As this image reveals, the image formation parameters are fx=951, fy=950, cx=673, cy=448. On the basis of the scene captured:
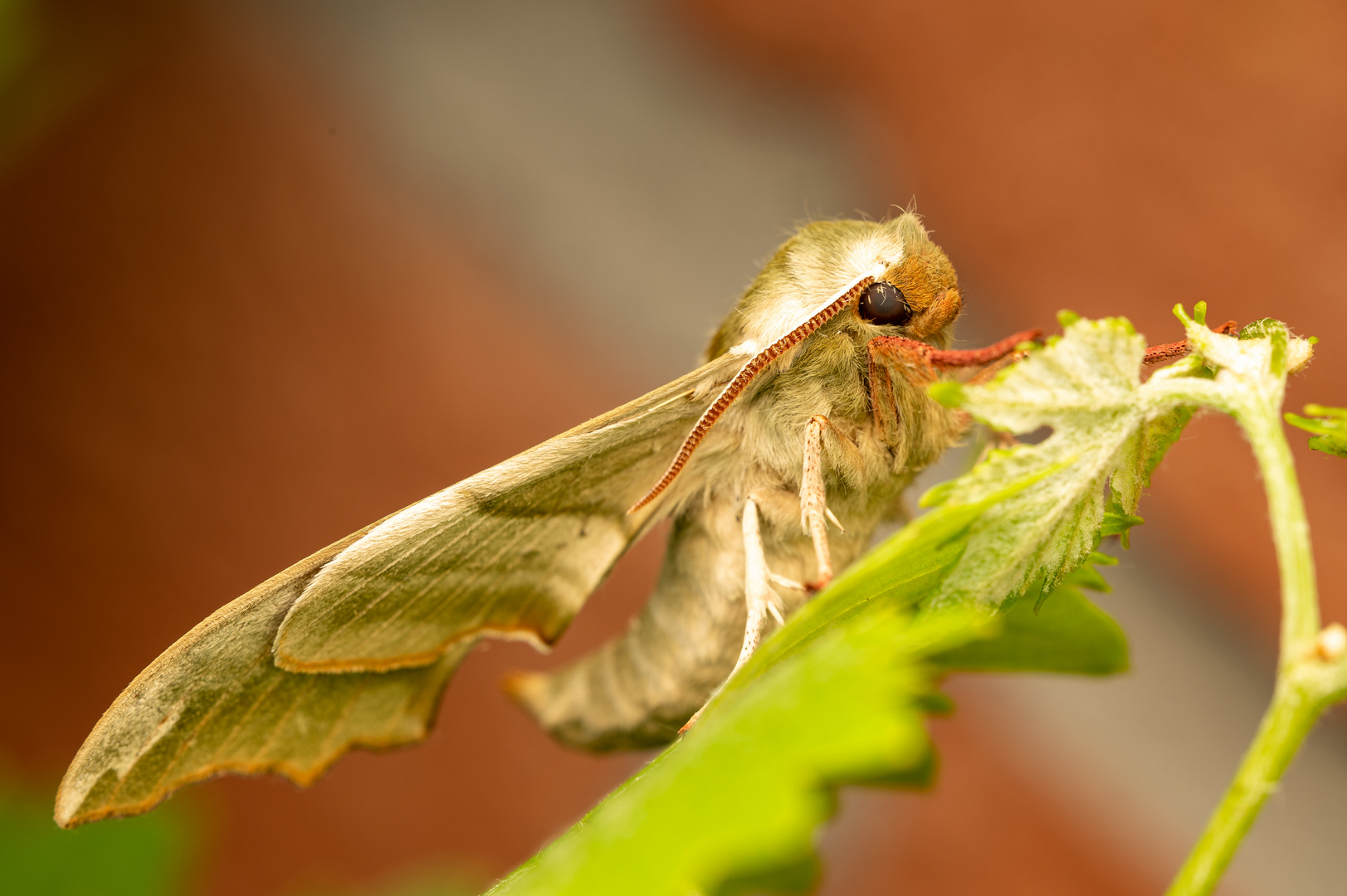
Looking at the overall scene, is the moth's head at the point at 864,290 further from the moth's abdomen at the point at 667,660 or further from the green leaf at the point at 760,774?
the green leaf at the point at 760,774

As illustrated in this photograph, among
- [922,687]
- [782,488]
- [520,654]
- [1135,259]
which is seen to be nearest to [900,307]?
[782,488]

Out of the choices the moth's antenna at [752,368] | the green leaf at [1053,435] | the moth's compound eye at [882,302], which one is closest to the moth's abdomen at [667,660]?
the moth's antenna at [752,368]

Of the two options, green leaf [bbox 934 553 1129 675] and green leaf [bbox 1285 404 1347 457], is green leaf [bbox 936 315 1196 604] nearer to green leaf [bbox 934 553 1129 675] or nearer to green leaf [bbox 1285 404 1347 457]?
green leaf [bbox 1285 404 1347 457]

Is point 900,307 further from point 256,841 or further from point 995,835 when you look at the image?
point 256,841

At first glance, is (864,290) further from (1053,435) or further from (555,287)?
(555,287)

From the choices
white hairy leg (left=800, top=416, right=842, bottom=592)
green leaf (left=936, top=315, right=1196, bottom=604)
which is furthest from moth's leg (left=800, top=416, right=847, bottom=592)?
green leaf (left=936, top=315, right=1196, bottom=604)

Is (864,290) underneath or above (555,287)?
underneath

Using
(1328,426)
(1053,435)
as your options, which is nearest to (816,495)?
(1053,435)
